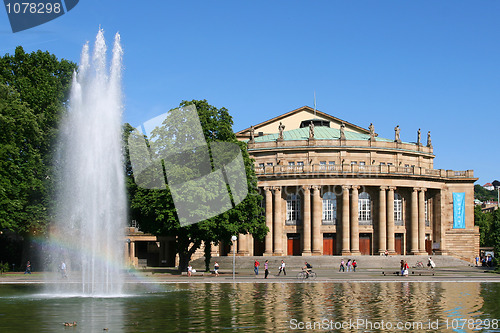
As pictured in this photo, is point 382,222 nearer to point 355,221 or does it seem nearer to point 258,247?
point 355,221

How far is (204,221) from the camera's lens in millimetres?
56156

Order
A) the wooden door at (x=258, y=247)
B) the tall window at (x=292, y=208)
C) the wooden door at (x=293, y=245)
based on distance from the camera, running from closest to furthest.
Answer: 1. the wooden door at (x=293, y=245)
2. the tall window at (x=292, y=208)
3. the wooden door at (x=258, y=247)

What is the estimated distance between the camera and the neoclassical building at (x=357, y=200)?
87750 millimetres

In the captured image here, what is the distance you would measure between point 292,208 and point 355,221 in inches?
363

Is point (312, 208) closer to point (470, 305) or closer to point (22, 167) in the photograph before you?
point (22, 167)

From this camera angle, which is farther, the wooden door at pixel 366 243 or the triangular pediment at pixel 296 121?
the triangular pediment at pixel 296 121

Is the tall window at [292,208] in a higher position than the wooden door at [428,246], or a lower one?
higher

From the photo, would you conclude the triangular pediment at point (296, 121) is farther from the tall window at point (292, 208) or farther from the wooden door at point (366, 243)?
the wooden door at point (366, 243)

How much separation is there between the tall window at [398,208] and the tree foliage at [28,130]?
4950 cm

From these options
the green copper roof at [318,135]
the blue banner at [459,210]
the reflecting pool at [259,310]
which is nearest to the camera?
the reflecting pool at [259,310]

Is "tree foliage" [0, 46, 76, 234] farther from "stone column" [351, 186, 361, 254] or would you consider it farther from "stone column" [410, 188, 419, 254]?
"stone column" [410, 188, 419, 254]

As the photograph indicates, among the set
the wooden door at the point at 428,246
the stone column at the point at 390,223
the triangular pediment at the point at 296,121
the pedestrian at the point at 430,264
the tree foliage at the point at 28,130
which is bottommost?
the pedestrian at the point at 430,264

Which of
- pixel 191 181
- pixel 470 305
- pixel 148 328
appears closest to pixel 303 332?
pixel 148 328

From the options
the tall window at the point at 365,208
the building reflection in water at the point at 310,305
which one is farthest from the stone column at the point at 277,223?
the building reflection in water at the point at 310,305
